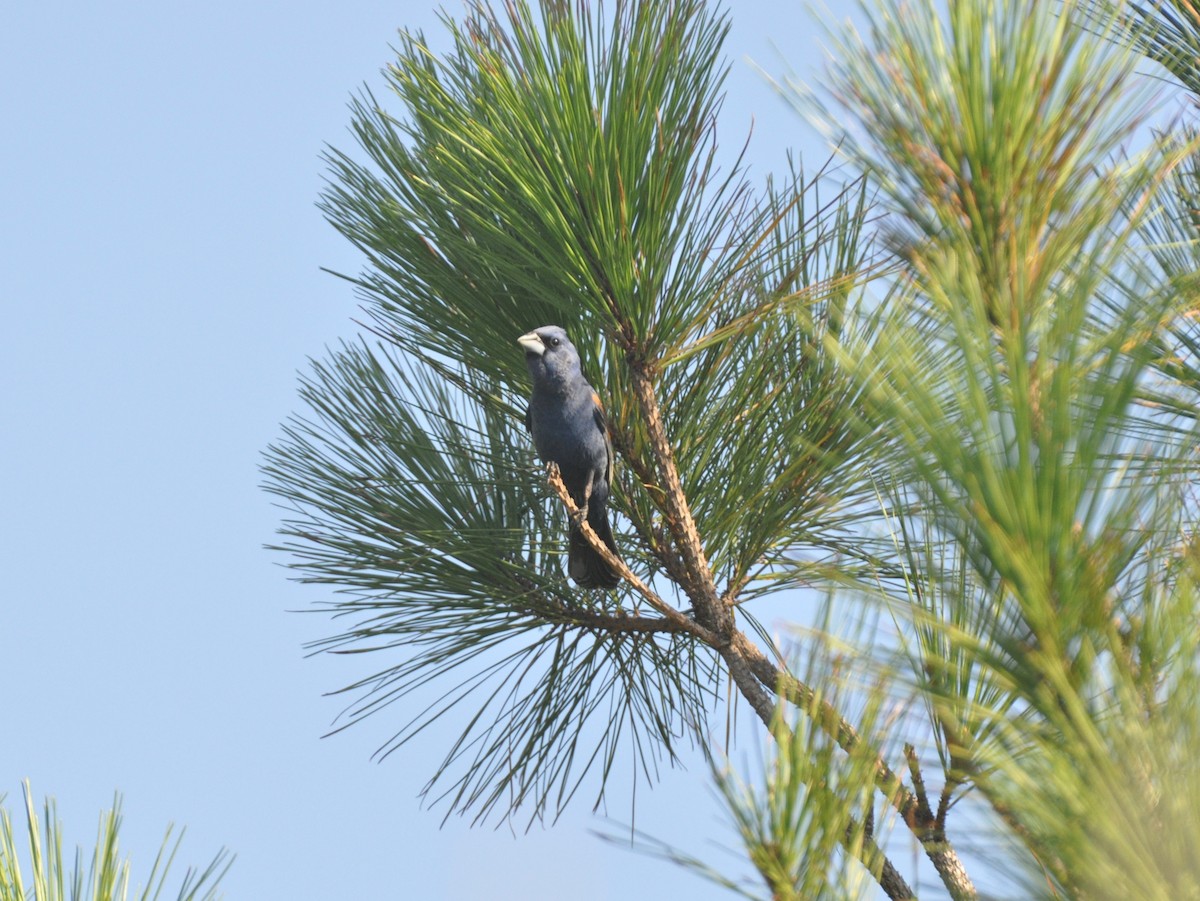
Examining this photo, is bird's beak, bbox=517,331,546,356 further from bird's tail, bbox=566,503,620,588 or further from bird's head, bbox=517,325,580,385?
bird's tail, bbox=566,503,620,588

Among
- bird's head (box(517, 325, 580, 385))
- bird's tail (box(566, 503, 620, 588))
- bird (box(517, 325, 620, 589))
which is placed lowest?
bird's tail (box(566, 503, 620, 588))

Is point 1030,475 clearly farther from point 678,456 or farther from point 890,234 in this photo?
point 678,456

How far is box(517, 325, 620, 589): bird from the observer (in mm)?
2400

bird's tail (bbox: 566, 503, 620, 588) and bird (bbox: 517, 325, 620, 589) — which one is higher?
bird (bbox: 517, 325, 620, 589)

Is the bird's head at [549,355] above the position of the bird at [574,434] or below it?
above

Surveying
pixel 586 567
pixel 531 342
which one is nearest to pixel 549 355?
pixel 531 342

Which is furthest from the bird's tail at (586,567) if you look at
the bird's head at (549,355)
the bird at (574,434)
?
the bird's head at (549,355)

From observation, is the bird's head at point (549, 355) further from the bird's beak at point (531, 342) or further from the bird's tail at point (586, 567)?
the bird's tail at point (586, 567)

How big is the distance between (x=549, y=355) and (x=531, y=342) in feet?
0.39

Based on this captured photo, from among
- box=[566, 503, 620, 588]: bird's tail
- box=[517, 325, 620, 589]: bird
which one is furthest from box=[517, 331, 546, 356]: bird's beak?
box=[566, 503, 620, 588]: bird's tail

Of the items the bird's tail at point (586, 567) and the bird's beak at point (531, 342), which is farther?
the bird's tail at point (586, 567)

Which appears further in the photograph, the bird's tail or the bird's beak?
the bird's tail

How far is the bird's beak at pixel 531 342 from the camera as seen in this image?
2.33 meters

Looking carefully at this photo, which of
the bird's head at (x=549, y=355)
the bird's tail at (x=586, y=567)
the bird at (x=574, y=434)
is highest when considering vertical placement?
the bird's head at (x=549, y=355)
